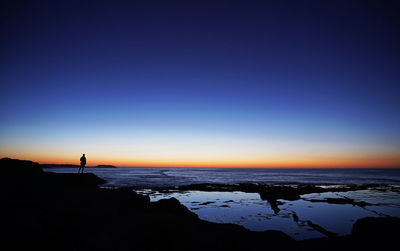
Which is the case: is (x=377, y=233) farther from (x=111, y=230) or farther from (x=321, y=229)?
(x=111, y=230)

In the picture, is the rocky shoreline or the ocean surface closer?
the rocky shoreline

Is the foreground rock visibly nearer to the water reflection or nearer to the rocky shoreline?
the rocky shoreline

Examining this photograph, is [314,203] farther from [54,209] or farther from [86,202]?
[54,209]

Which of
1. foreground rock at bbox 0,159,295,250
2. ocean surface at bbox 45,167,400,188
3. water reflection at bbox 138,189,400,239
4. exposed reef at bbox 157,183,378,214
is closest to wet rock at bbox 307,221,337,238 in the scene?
water reflection at bbox 138,189,400,239

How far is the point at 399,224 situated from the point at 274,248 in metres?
6.54

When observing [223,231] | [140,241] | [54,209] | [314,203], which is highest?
[54,209]

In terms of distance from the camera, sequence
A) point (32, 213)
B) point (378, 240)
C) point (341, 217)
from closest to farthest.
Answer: point (32, 213), point (378, 240), point (341, 217)

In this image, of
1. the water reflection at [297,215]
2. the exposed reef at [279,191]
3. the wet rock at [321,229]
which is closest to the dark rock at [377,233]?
the wet rock at [321,229]

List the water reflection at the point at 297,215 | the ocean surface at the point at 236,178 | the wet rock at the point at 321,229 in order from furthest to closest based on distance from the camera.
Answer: the ocean surface at the point at 236,178, the water reflection at the point at 297,215, the wet rock at the point at 321,229

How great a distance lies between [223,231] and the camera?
9.12 meters

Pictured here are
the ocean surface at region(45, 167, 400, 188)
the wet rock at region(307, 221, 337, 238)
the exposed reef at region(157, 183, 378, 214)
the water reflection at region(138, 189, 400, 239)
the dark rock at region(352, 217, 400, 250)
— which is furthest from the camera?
the ocean surface at region(45, 167, 400, 188)

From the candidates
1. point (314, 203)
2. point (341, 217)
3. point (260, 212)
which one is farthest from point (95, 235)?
point (314, 203)

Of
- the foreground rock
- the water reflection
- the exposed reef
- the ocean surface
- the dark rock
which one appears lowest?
the ocean surface

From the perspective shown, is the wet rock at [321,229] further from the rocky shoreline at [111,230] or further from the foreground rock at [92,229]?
the foreground rock at [92,229]
